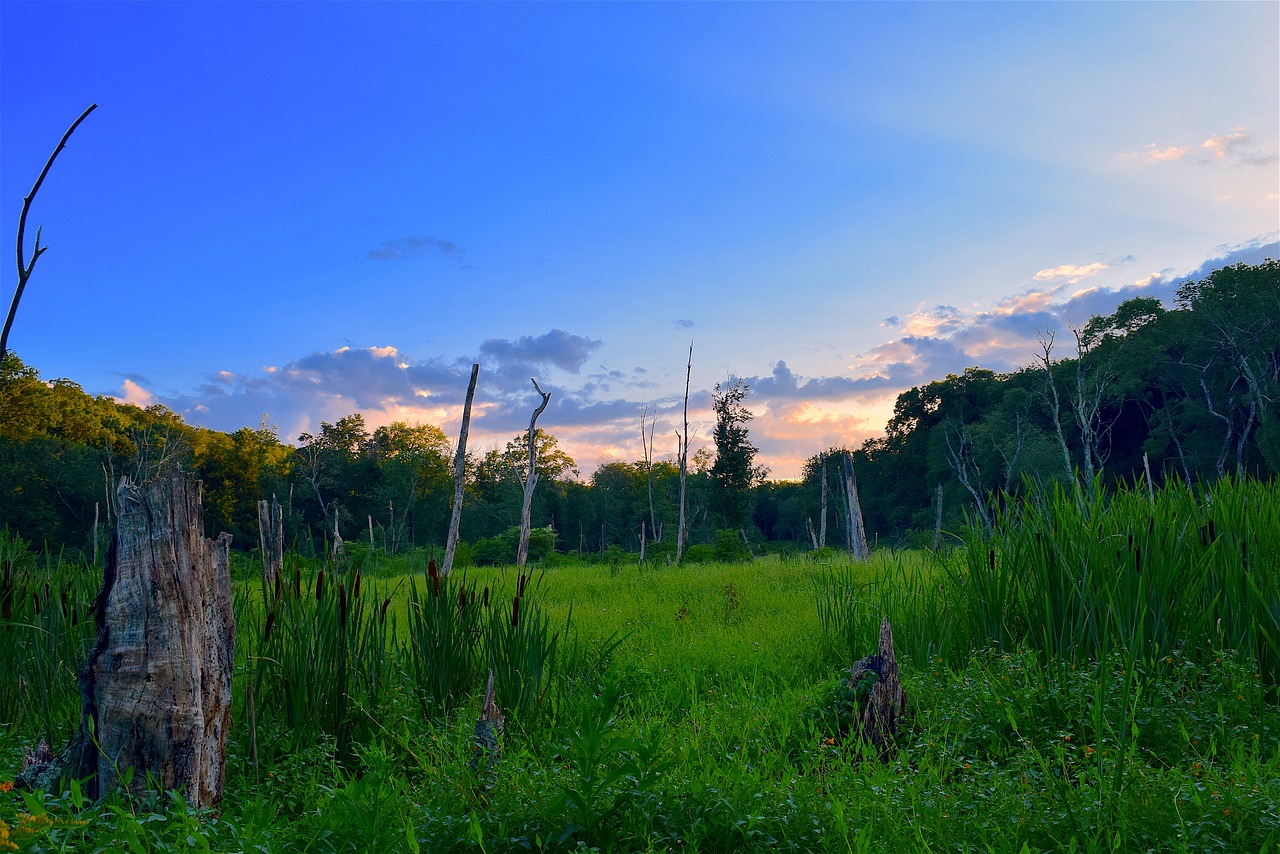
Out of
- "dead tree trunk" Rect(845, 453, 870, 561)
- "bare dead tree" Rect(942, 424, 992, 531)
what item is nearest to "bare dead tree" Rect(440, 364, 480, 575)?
"dead tree trunk" Rect(845, 453, 870, 561)

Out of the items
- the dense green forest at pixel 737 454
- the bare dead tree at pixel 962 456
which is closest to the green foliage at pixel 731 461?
the dense green forest at pixel 737 454

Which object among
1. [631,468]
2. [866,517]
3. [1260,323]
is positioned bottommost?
[866,517]

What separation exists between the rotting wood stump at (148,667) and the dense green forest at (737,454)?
1582cm

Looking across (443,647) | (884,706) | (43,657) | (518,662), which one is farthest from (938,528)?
(43,657)

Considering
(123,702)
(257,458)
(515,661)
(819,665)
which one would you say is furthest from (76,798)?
(257,458)

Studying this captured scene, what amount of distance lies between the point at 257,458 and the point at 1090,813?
153 feet

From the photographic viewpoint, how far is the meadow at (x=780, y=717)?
260 centimetres

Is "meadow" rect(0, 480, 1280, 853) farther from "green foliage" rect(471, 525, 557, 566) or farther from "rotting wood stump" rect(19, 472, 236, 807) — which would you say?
"green foliage" rect(471, 525, 557, 566)

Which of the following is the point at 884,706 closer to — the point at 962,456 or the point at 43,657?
the point at 43,657

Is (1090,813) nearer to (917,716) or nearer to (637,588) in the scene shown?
(917,716)

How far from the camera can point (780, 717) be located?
4363 mm

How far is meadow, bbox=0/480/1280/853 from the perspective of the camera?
102 inches

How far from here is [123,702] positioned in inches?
114

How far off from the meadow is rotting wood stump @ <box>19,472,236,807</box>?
159 millimetres
